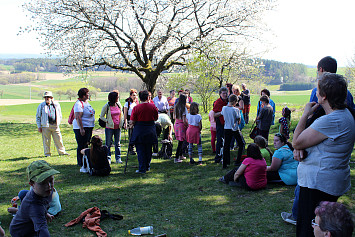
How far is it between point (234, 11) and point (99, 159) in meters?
14.2

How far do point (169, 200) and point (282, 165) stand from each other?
239 centimetres

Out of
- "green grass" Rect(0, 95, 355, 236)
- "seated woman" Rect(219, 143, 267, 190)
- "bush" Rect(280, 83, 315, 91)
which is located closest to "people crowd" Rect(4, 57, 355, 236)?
"seated woman" Rect(219, 143, 267, 190)

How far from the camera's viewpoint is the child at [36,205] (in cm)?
315

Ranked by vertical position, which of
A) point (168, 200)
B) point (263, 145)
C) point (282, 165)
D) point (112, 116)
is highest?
point (112, 116)

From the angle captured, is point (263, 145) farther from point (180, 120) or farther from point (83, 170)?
point (83, 170)

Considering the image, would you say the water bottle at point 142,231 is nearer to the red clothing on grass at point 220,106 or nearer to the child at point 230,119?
the child at point 230,119

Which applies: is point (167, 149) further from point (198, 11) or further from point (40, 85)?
point (40, 85)

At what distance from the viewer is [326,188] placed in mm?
2863

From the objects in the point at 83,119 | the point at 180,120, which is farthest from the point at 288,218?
the point at 83,119

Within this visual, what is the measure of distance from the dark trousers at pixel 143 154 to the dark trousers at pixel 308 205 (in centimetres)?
503

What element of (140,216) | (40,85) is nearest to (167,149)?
(140,216)

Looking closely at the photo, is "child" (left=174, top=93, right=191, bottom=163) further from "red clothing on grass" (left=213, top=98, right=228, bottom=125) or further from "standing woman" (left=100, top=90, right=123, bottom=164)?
"standing woman" (left=100, top=90, right=123, bottom=164)

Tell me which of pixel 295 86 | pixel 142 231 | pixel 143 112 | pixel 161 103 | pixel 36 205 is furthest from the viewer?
pixel 295 86

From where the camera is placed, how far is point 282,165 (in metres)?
6.46
